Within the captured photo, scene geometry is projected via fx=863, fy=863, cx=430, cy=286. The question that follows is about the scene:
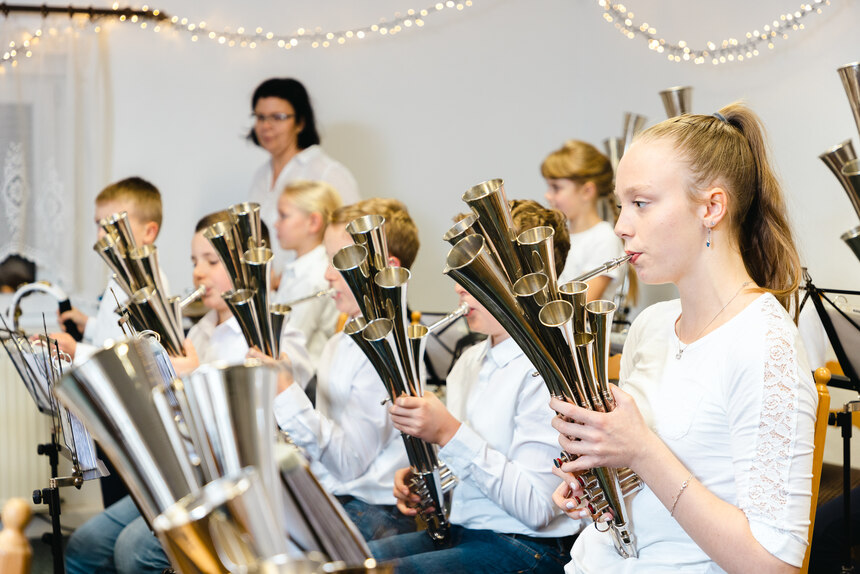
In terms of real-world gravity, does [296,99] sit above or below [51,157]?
above

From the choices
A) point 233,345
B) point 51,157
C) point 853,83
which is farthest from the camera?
point 51,157

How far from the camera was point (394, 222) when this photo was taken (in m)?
2.17

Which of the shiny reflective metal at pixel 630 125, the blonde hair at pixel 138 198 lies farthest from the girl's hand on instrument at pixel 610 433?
the shiny reflective metal at pixel 630 125

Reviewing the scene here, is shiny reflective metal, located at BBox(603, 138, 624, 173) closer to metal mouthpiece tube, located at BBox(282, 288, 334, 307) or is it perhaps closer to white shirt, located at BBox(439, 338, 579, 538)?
metal mouthpiece tube, located at BBox(282, 288, 334, 307)

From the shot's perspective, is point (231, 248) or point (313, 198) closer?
point (231, 248)

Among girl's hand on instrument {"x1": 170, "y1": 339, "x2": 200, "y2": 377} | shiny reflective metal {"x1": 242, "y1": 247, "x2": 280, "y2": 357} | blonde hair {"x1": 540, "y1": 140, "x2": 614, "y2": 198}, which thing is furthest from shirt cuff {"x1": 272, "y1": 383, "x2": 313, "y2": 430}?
blonde hair {"x1": 540, "y1": 140, "x2": 614, "y2": 198}

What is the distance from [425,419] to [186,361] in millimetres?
787

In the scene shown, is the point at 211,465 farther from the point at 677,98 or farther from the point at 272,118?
the point at 272,118

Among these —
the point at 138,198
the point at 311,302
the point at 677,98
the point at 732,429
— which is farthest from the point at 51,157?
the point at 732,429

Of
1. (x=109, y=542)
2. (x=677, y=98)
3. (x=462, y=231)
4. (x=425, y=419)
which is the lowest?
(x=109, y=542)

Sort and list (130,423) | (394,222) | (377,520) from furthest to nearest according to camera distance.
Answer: (394,222) → (377,520) → (130,423)

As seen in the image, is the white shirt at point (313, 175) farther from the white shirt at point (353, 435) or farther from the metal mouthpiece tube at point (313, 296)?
the white shirt at point (353, 435)

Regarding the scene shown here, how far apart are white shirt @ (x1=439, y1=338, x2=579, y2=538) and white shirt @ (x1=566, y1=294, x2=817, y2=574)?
19cm

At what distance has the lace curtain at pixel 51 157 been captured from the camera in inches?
147
